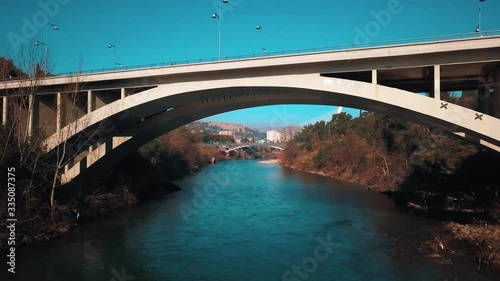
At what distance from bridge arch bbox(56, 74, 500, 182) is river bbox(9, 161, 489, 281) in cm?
372

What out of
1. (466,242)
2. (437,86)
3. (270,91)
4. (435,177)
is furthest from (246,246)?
(435,177)

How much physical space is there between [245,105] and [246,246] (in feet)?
30.2

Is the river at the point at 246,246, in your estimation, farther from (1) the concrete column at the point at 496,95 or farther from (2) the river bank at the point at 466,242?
(1) the concrete column at the point at 496,95

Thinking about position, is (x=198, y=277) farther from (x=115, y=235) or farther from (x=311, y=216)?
(x=311, y=216)

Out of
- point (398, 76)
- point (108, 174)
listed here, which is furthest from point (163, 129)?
point (398, 76)

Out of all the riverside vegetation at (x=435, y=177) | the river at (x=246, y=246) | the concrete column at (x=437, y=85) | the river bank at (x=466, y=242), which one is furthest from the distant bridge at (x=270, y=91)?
the river at (x=246, y=246)

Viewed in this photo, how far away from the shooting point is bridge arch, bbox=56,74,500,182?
10812 mm

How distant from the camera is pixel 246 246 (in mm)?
12102

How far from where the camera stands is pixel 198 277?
30.8 ft

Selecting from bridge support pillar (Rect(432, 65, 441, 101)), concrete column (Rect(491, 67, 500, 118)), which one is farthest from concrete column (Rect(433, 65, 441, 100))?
concrete column (Rect(491, 67, 500, 118))

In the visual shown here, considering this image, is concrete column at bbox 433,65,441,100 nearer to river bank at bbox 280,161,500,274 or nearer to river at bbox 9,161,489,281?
river bank at bbox 280,161,500,274

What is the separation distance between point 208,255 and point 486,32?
10282mm

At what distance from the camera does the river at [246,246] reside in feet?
31.6

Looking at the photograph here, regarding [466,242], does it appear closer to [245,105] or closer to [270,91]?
[270,91]
